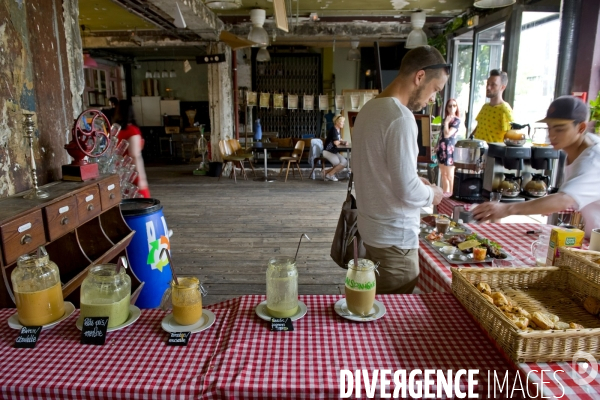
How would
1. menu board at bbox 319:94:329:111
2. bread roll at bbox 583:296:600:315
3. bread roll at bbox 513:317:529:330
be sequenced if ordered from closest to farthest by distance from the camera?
1. bread roll at bbox 513:317:529:330
2. bread roll at bbox 583:296:600:315
3. menu board at bbox 319:94:329:111

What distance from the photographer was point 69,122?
112 inches

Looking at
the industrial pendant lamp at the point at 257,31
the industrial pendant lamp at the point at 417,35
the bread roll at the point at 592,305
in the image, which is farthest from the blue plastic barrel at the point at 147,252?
the industrial pendant lamp at the point at 417,35

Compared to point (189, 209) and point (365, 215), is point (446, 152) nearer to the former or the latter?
point (189, 209)

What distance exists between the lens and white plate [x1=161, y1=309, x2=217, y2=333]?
1312 mm

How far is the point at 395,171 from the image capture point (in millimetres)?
1656

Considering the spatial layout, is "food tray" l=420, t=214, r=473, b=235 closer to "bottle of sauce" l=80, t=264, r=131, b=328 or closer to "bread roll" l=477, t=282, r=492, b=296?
"bread roll" l=477, t=282, r=492, b=296

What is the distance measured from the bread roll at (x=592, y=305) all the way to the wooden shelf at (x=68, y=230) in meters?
2.12

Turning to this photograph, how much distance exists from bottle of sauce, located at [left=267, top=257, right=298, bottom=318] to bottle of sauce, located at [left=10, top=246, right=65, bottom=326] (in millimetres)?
707

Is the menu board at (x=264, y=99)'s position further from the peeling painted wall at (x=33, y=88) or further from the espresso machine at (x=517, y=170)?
the espresso machine at (x=517, y=170)

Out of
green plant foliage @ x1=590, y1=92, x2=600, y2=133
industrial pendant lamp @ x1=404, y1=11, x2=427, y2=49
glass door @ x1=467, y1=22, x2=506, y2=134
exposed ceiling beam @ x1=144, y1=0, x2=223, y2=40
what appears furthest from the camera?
industrial pendant lamp @ x1=404, y1=11, x2=427, y2=49

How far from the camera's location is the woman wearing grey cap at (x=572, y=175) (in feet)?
6.23

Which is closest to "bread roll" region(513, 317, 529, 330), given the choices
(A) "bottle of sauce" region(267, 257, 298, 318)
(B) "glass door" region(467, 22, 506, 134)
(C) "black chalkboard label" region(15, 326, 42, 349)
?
(A) "bottle of sauce" region(267, 257, 298, 318)

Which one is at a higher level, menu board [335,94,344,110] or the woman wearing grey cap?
menu board [335,94,344,110]

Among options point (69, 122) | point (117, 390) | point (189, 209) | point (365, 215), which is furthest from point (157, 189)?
point (117, 390)
